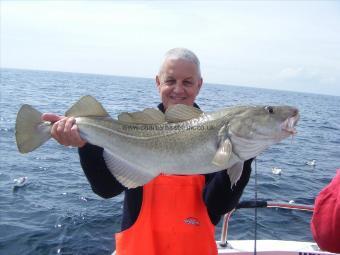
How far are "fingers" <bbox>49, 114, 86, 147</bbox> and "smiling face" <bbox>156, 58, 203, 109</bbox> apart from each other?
3.42 feet

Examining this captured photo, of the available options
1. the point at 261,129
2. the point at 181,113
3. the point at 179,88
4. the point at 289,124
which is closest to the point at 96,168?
the point at 181,113

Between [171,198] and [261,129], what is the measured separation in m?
1.21

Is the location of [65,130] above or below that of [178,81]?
below

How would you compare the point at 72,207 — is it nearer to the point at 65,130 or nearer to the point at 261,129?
the point at 65,130

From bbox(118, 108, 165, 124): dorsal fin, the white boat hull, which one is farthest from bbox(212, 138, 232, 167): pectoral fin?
the white boat hull

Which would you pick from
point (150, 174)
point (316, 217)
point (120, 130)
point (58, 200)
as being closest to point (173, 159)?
point (150, 174)

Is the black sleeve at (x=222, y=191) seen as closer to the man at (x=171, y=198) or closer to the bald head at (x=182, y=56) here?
the man at (x=171, y=198)

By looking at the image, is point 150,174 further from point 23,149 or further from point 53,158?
point 53,158

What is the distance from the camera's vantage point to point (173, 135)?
3711mm

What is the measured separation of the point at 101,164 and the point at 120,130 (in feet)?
1.60

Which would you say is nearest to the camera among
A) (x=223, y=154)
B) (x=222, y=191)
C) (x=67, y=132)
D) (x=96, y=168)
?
(x=223, y=154)

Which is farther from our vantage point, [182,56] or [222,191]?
[182,56]

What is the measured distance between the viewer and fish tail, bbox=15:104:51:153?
155 inches

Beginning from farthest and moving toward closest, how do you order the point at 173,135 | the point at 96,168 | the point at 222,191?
the point at 96,168 → the point at 222,191 → the point at 173,135
